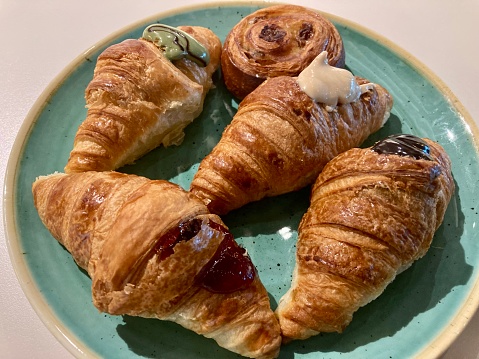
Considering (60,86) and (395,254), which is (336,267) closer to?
(395,254)

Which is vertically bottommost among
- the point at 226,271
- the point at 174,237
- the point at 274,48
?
the point at 226,271

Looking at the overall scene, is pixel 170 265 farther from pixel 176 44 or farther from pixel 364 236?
pixel 176 44

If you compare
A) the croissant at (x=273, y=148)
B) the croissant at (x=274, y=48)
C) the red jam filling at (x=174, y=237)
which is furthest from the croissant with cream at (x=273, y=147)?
the red jam filling at (x=174, y=237)

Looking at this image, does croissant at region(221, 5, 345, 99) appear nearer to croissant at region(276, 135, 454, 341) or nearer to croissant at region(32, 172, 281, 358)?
croissant at region(276, 135, 454, 341)

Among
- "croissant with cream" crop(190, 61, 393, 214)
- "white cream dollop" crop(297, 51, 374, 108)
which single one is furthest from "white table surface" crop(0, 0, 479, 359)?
"croissant with cream" crop(190, 61, 393, 214)

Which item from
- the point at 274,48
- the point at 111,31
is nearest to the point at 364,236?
the point at 274,48

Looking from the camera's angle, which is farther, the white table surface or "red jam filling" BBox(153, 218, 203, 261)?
the white table surface
